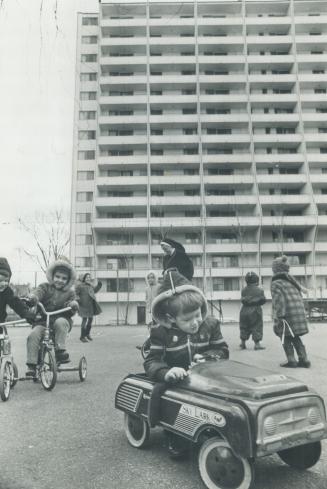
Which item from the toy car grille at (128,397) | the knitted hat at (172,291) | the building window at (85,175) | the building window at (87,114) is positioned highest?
the building window at (87,114)

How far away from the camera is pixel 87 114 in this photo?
52.9 meters

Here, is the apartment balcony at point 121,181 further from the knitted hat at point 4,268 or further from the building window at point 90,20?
the knitted hat at point 4,268

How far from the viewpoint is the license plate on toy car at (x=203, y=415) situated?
256 cm

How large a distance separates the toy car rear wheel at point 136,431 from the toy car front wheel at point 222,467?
29.8 inches

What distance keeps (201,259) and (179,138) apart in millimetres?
13194

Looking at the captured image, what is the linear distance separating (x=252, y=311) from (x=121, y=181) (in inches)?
1547

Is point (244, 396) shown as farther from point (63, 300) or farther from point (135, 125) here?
point (135, 125)

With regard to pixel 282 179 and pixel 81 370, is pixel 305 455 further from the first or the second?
pixel 282 179

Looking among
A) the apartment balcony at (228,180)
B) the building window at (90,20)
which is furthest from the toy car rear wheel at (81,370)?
the building window at (90,20)

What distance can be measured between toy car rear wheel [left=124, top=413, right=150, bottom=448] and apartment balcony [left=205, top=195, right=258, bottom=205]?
146 feet

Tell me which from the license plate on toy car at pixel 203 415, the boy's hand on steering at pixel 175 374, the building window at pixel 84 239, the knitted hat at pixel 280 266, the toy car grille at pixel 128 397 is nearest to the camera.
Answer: the license plate on toy car at pixel 203 415

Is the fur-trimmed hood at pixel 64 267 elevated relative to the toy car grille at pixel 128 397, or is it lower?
elevated

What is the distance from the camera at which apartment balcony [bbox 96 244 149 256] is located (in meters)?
47.0

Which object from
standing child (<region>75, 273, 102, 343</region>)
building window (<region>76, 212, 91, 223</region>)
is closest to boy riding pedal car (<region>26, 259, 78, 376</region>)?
standing child (<region>75, 273, 102, 343</region>)
